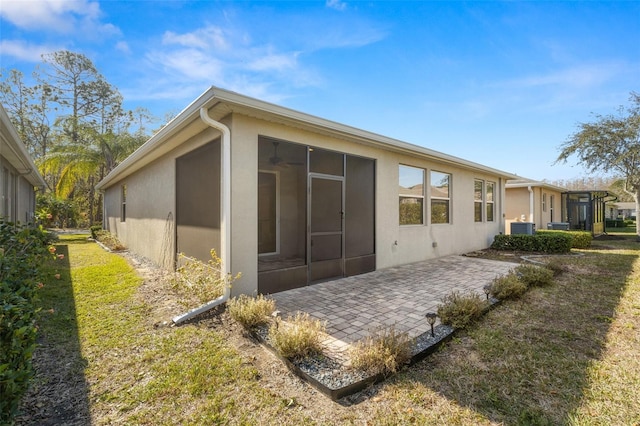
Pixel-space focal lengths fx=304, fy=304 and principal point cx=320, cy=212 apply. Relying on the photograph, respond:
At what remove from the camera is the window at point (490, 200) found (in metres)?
11.9

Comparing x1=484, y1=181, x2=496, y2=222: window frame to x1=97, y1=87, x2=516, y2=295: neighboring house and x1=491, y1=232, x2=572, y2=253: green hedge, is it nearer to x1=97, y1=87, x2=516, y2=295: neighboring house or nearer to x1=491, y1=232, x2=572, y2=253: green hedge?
x1=491, y1=232, x2=572, y2=253: green hedge

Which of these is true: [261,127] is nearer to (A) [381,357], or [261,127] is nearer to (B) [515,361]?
(A) [381,357]

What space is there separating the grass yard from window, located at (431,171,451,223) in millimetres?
4883

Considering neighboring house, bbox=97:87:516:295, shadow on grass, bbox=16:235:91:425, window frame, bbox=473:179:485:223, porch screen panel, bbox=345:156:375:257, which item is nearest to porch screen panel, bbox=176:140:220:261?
neighboring house, bbox=97:87:516:295

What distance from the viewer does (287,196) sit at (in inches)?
315

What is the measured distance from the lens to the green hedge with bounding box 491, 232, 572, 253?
10500mm

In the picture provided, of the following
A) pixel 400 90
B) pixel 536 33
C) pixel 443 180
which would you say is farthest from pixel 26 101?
pixel 536 33

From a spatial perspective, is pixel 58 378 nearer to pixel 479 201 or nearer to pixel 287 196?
pixel 287 196

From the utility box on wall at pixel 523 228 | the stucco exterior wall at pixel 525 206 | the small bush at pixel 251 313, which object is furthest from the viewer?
the stucco exterior wall at pixel 525 206

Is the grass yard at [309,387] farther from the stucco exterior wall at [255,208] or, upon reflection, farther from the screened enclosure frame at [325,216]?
the screened enclosure frame at [325,216]

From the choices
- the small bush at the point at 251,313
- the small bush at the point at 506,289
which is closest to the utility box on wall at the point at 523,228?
the small bush at the point at 506,289

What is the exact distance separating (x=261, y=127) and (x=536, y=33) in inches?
301

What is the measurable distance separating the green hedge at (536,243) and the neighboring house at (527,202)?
215 inches

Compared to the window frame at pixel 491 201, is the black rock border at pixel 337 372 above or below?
below
